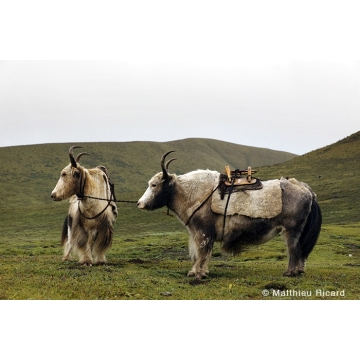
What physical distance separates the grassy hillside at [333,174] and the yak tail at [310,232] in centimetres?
3047

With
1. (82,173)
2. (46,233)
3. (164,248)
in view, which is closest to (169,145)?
(46,233)

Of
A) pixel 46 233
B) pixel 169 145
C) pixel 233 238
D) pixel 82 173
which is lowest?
pixel 46 233

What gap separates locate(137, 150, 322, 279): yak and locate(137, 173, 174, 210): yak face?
318mm

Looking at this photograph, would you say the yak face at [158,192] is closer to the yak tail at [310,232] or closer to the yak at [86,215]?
the yak at [86,215]

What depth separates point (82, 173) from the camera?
14.2m

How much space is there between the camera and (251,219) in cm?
1238

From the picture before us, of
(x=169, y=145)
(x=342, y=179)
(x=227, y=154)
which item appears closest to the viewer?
(x=342, y=179)

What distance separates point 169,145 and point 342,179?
321 ft

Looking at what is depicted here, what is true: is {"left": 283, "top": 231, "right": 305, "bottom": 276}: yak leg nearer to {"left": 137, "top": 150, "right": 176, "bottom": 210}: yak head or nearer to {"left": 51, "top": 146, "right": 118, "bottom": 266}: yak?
{"left": 137, "top": 150, "right": 176, "bottom": 210}: yak head

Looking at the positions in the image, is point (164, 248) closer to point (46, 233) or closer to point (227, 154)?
point (46, 233)

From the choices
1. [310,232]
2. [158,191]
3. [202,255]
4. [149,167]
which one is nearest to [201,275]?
[202,255]

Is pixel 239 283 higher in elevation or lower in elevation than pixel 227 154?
lower

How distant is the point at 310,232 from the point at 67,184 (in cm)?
677

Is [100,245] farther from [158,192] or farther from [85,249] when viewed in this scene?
[158,192]
